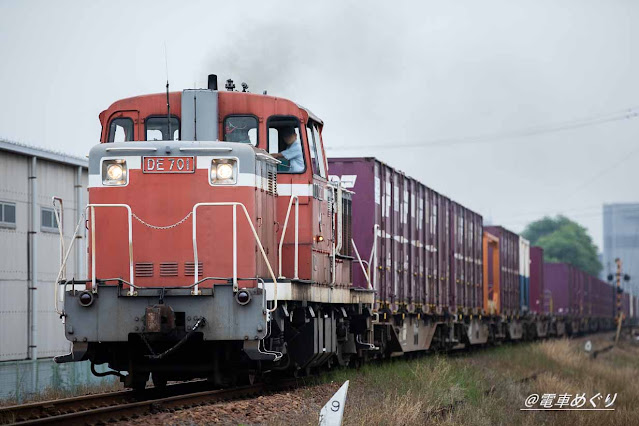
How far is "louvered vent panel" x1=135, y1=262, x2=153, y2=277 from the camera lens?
37.4ft

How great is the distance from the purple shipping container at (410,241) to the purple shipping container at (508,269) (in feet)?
13.6

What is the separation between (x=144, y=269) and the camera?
1143 centimetres

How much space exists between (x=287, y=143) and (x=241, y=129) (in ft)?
2.47

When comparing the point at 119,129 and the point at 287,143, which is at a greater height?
the point at 119,129

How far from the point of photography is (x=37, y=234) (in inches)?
813

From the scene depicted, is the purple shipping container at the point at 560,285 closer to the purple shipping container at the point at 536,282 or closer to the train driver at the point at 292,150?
the purple shipping container at the point at 536,282

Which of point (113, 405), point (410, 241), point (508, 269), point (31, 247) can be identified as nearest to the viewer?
point (113, 405)

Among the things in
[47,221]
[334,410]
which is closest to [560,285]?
[47,221]

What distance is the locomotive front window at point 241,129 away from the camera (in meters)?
12.2

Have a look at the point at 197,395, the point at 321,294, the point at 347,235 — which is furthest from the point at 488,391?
the point at 197,395

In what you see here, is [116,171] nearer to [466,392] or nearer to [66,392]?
[66,392]

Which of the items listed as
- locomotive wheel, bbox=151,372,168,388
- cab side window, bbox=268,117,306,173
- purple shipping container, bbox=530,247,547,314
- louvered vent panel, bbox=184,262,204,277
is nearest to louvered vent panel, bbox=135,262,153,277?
louvered vent panel, bbox=184,262,204,277

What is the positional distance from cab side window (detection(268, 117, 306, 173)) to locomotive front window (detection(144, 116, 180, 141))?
46.5 inches

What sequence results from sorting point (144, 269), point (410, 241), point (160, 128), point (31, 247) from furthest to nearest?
point (410, 241), point (31, 247), point (160, 128), point (144, 269)
